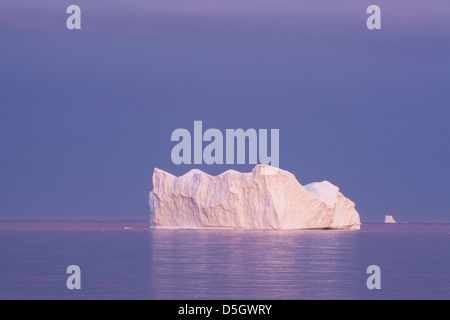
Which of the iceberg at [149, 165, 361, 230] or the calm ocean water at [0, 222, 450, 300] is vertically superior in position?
the iceberg at [149, 165, 361, 230]

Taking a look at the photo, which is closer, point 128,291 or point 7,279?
point 128,291

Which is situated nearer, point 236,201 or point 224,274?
point 224,274

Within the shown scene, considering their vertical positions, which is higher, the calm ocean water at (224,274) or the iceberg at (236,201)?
the iceberg at (236,201)

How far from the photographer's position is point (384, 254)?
120 feet

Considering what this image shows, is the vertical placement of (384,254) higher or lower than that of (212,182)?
lower

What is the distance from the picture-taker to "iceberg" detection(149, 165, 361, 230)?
55938 mm

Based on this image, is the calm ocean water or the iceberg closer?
the calm ocean water

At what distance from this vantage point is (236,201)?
56.2 metres

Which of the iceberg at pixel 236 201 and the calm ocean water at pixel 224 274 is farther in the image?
the iceberg at pixel 236 201

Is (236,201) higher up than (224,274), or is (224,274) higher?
(236,201)

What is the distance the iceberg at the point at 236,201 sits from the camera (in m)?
55.9
